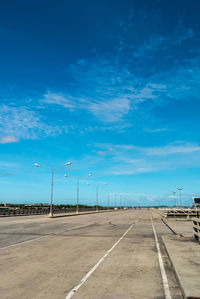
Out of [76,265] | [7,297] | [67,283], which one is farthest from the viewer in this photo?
[76,265]

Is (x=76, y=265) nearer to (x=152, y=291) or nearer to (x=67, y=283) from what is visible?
(x=67, y=283)

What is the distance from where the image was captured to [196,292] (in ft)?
16.9

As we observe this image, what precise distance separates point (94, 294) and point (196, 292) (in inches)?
80.9

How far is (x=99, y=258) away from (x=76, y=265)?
1.33 m

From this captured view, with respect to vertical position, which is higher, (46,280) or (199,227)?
(199,227)

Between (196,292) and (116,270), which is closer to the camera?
(196,292)

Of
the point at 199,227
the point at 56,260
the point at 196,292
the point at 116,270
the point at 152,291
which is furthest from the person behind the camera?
the point at 199,227

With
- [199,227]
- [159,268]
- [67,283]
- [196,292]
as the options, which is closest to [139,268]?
[159,268]

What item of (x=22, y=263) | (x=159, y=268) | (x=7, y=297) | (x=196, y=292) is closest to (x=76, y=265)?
(x=22, y=263)

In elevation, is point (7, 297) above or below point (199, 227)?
below

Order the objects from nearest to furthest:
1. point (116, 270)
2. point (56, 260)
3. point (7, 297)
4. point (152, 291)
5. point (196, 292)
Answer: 1. point (196, 292)
2. point (7, 297)
3. point (152, 291)
4. point (116, 270)
5. point (56, 260)

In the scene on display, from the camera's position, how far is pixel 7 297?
5504mm

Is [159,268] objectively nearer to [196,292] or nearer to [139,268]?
[139,268]

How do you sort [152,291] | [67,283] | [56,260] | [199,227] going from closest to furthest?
[152,291] < [67,283] < [56,260] < [199,227]
